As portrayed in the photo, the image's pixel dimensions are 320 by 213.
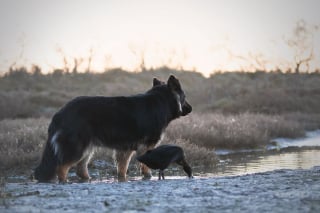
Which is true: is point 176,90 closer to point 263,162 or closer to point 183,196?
point 183,196

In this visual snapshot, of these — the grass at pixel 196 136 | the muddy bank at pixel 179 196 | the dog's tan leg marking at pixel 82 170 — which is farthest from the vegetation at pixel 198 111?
the muddy bank at pixel 179 196

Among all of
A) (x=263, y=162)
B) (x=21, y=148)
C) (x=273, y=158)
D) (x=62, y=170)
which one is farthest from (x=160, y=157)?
(x=273, y=158)

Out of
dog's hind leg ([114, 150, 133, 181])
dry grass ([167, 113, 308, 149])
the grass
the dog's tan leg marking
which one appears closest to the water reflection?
the grass

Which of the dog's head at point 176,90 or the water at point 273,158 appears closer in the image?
the dog's head at point 176,90

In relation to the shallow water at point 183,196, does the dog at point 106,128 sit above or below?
above

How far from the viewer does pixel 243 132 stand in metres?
20.3

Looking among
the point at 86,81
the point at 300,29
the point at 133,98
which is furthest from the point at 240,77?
the point at 133,98

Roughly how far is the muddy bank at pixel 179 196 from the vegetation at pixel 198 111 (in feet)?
21.5

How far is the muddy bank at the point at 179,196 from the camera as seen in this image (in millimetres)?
6273

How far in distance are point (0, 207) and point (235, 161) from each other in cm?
1040

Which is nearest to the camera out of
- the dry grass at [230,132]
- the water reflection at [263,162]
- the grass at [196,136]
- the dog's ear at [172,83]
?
the dog's ear at [172,83]

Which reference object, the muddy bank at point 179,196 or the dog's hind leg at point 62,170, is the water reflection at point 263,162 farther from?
the muddy bank at point 179,196

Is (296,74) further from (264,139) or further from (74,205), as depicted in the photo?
(74,205)

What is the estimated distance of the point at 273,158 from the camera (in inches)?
640
